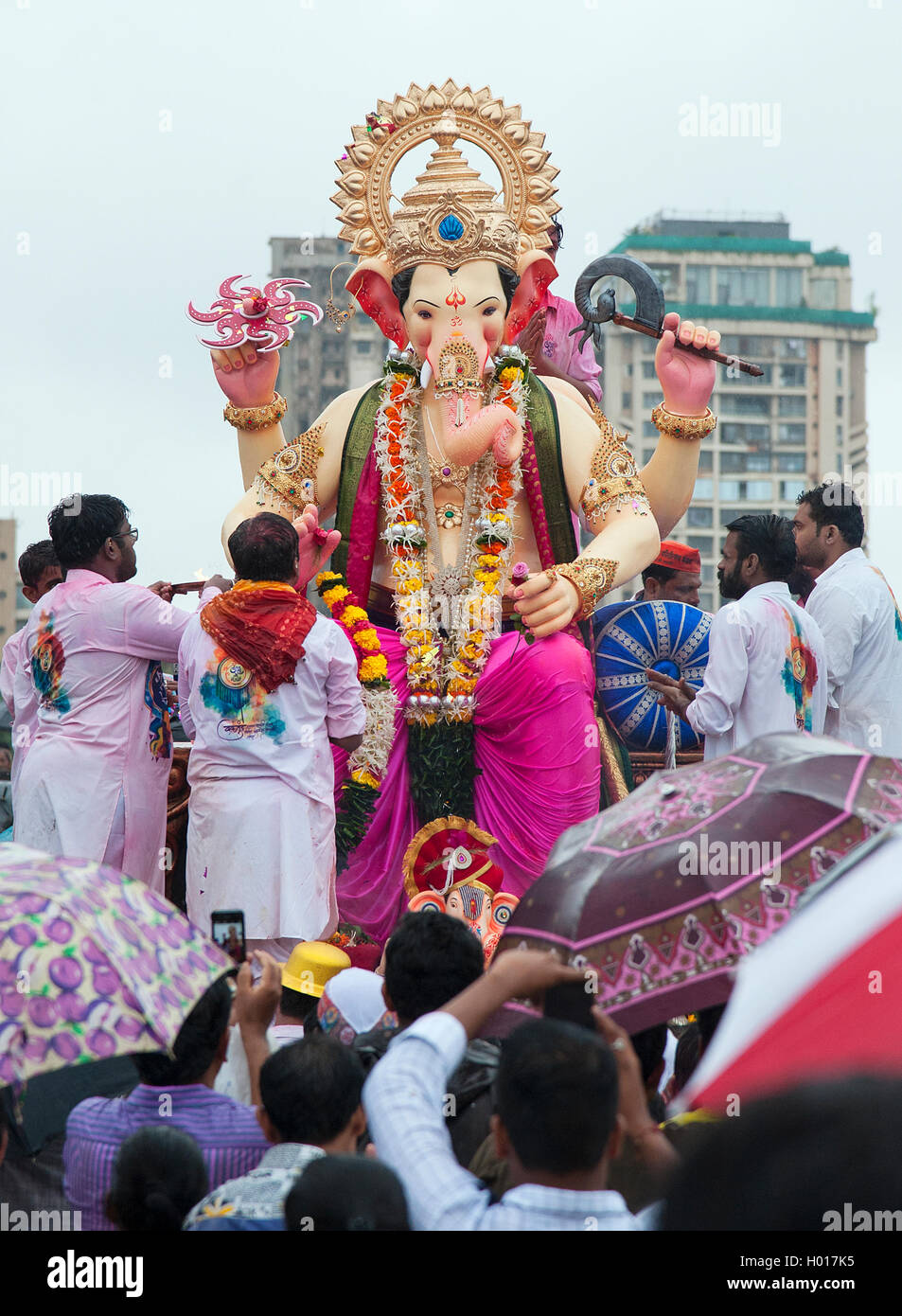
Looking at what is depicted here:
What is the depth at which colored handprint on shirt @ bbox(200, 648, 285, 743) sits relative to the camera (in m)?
5.48

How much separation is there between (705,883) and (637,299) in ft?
13.6

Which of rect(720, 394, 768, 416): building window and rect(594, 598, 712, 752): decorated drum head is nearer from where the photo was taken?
rect(594, 598, 712, 752): decorated drum head

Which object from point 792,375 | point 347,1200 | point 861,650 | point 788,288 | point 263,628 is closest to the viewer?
point 347,1200

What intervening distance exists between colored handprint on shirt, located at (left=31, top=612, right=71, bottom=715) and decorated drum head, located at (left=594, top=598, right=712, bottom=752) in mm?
2331

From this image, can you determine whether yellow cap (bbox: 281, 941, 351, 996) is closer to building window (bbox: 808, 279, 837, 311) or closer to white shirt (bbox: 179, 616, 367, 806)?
white shirt (bbox: 179, 616, 367, 806)

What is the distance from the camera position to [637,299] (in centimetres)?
704

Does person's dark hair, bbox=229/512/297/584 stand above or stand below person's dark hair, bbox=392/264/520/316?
below

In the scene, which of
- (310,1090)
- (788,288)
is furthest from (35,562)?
(788,288)

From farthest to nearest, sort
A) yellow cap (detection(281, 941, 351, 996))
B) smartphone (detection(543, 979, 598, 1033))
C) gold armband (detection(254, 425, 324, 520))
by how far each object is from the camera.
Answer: gold armband (detection(254, 425, 324, 520)) < yellow cap (detection(281, 941, 351, 996)) < smartphone (detection(543, 979, 598, 1033))

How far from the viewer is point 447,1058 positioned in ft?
9.43

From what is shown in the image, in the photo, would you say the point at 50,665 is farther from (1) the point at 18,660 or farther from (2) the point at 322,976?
(2) the point at 322,976

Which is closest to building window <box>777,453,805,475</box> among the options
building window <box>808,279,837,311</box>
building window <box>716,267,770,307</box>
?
building window <box>808,279,837,311</box>

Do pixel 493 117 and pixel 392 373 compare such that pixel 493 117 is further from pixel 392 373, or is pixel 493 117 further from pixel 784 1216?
pixel 784 1216

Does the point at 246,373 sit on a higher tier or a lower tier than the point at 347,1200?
higher
